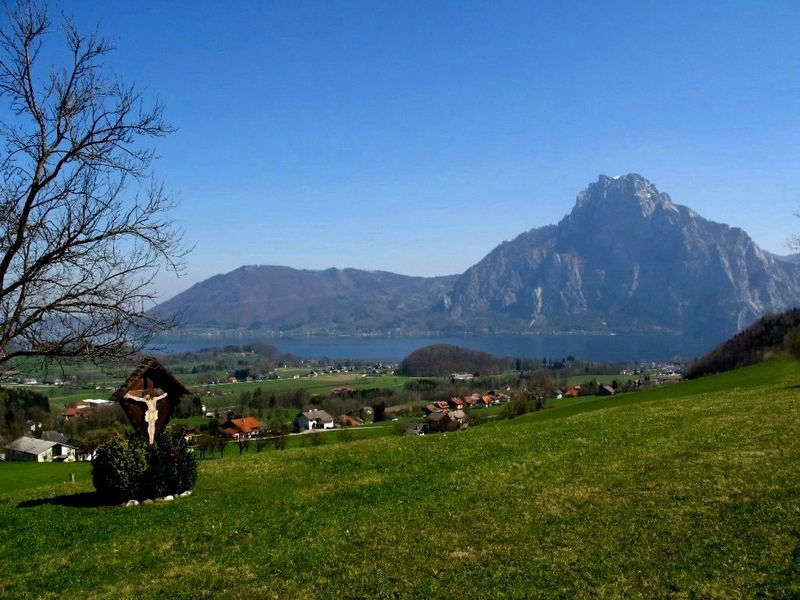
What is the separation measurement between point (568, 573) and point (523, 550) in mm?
1141

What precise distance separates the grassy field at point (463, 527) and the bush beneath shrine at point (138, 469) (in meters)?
0.71

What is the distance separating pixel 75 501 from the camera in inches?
647

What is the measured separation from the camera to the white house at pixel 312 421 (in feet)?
287

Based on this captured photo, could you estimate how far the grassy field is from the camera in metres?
9.30

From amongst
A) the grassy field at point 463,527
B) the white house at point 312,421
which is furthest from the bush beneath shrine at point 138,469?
the white house at point 312,421

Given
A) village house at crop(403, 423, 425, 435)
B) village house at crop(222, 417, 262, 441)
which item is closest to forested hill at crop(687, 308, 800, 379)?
village house at crop(403, 423, 425, 435)

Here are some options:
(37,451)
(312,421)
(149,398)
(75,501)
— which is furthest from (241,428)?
(149,398)

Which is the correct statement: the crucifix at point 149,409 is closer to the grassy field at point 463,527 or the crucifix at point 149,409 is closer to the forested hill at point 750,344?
the grassy field at point 463,527

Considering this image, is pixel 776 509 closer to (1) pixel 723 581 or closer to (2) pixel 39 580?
(1) pixel 723 581

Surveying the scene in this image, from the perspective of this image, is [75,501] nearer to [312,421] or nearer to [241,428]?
[241,428]

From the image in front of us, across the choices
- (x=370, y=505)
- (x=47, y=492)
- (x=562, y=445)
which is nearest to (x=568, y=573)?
(x=370, y=505)

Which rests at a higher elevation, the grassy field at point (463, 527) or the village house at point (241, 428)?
the grassy field at point (463, 527)

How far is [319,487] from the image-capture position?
1606cm

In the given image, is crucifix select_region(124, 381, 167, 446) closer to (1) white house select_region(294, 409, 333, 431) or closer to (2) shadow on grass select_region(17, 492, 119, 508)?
(2) shadow on grass select_region(17, 492, 119, 508)
